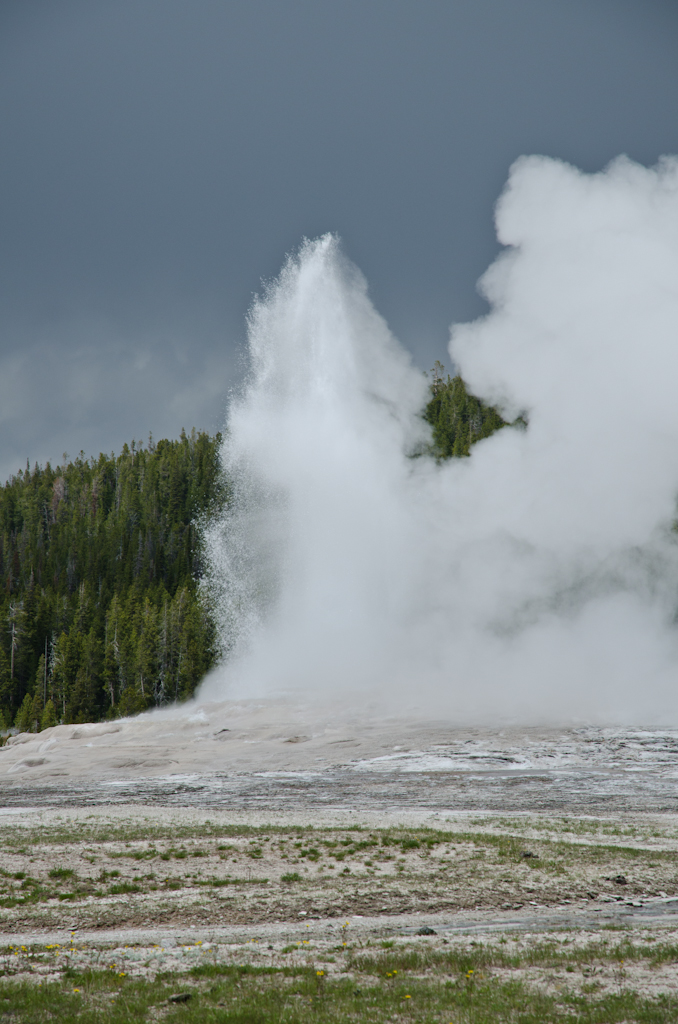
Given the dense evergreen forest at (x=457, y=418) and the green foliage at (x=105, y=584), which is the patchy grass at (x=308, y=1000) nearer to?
the green foliage at (x=105, y=584)

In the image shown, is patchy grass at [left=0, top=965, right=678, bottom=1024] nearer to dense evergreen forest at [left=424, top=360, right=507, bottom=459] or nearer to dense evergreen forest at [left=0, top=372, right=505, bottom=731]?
dense evergreen forest at [left=0, top=372, right=505, bottom=731]

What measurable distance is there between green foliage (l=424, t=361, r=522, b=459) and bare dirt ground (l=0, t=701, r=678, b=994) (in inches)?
4109

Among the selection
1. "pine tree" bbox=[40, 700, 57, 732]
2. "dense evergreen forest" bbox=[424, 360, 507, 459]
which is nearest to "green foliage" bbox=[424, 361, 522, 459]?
"dense evergreen forest" bbox=[424, 360, 507, 459]

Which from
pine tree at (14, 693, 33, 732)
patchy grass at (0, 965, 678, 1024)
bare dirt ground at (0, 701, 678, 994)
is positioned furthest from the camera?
pine tree at (14, 693, 33, 732)

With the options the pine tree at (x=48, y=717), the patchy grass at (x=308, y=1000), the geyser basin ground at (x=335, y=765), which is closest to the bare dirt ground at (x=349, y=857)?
the geyser basin ground at (x=335, y=765)

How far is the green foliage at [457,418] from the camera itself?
142625 millimetres

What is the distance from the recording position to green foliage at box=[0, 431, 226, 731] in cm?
8950

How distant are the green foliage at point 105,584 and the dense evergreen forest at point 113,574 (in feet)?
0.73

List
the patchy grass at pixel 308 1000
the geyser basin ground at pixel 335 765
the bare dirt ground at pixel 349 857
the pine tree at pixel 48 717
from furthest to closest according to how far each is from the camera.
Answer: the pine tree at pixel 48 717 < the geyser basin ground at pixel 335 765 < the bare dirt ground at pixel 349 857 < the patchy grass at pixel 308 1000

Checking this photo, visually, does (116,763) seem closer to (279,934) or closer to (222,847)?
(222,847)

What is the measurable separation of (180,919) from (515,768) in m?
26.9

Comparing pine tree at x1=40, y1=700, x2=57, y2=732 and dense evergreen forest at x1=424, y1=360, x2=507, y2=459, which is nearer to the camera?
pine tree at x1=40, y1=700, x2=57, y2=732

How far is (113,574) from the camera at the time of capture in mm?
122188

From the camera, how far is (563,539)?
71.0 m
